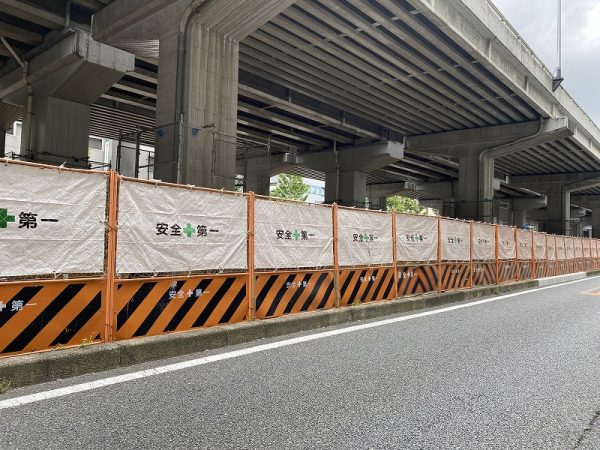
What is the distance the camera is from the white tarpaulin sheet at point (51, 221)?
14.5 ft

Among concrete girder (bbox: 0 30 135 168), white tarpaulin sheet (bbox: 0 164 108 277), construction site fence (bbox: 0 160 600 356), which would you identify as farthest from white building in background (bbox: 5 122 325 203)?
white tarpaulin sheet (bbox: 0 164 108 277)

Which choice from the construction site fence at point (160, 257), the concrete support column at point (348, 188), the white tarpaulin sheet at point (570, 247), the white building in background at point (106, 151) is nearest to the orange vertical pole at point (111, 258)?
the construction site fence at point (160, 257)

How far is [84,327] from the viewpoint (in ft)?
16.5

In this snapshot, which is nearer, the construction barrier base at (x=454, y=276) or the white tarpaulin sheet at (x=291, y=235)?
the white tarpaulin sheet at (x=291, y=235)

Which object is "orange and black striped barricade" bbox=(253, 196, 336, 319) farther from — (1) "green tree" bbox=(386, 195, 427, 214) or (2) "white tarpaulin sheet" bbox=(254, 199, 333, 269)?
(1) "green tree" bbox=(386, 195, 427, 214)

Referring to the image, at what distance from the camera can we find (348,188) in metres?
34.0

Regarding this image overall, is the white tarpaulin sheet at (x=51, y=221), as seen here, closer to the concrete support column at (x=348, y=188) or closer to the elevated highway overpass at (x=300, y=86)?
the elevated highway overpass at (x=300, y=86)

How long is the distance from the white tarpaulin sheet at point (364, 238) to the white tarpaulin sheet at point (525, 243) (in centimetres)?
915

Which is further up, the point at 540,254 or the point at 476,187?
the point at 476,187

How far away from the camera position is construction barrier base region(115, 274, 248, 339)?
5395 mm

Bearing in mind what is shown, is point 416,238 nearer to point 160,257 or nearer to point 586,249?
point 160,257

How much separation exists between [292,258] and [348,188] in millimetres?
26952

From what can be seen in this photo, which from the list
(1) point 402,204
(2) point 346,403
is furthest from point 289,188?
(2) point 346,403

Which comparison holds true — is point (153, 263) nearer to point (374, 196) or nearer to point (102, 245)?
point (102, 245)
